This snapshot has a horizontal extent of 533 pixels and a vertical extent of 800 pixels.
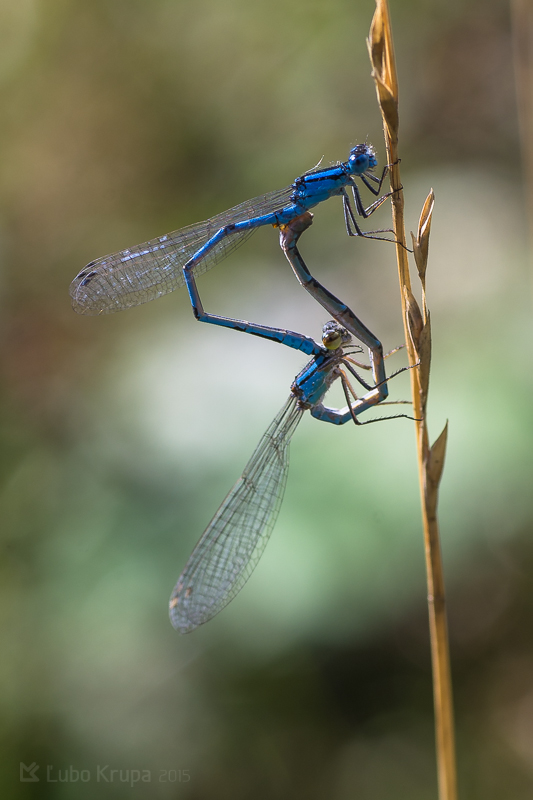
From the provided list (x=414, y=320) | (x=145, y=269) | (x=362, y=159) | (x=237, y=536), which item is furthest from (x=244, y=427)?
(x=414, y=320)

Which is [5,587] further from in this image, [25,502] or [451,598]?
[451,598]

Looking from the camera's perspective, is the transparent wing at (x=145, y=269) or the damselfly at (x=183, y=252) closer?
the damselfly at (x=183, y=252)

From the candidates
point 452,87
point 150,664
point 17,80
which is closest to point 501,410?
point 150,664

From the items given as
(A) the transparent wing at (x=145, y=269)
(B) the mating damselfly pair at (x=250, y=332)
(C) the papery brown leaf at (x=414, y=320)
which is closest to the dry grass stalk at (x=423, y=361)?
(C) the papery brown leaf at (x=414, y=320)

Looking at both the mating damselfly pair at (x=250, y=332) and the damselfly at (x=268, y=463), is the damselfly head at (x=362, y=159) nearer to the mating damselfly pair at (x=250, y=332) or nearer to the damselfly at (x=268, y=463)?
the mating damselfly pair at (x=250, y=332)

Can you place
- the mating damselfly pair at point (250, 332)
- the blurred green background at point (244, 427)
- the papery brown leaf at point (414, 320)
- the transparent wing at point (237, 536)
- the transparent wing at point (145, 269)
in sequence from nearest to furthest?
the papery brown leaf at point (414, 320), the mating damselfly pair at point (250, 332), the transparent wing at point (237, 536), the transparent wing at point (145, 269), the blurred green background at point (244, 427)

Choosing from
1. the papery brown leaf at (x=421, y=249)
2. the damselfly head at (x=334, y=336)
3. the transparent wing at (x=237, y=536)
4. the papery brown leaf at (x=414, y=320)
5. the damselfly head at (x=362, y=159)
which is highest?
the damselfly head at (x=362, y=159)

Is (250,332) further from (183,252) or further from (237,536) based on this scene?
(237,536)
